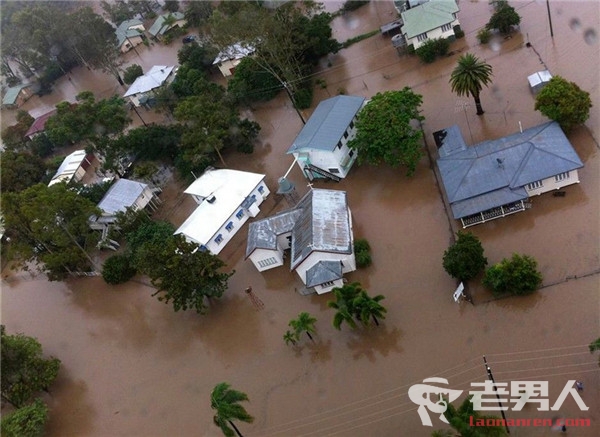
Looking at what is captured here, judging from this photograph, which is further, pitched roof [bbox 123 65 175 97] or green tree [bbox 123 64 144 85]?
green tree [bbox 123 64 144 85]

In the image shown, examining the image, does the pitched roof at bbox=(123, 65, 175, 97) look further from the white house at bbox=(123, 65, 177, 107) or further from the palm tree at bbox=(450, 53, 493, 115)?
the palm tree at bbox=(450, 53, 493, 115)

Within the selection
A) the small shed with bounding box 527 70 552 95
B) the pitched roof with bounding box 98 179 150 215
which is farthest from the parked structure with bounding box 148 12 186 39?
the small shed with bounding box 527 70 552 95

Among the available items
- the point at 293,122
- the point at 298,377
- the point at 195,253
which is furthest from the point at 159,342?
the point at 293,122

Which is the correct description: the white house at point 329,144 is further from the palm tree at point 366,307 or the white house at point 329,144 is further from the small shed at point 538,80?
the palm tree at point 366,307

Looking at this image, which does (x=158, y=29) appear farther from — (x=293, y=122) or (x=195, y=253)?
(x=195, y=253)

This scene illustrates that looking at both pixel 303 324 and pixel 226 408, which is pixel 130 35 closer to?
pixel 303 324
